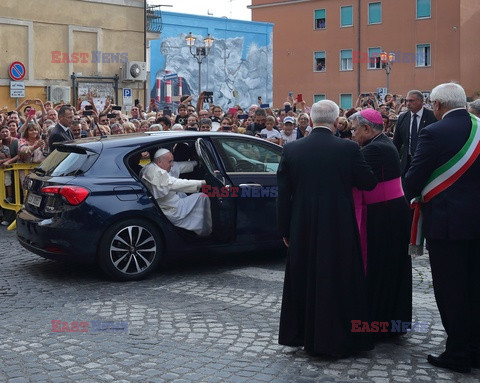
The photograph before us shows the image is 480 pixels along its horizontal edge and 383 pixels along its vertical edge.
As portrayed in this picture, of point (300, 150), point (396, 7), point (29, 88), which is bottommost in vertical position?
point (300, 150)

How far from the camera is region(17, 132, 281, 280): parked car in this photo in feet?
27.1

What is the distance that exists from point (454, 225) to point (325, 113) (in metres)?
1.24

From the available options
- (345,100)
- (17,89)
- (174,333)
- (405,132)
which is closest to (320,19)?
(345,100)

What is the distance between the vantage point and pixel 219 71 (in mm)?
53312

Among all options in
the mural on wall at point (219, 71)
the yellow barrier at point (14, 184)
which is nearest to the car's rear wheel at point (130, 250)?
the yellow barrier at point (14, 184)

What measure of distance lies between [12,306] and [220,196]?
102 inches

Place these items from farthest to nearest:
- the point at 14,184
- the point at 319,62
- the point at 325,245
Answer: the point at 319,62
the point at 14,184
the point at 325,245

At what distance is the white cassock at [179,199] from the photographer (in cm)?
875

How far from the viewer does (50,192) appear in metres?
8.38

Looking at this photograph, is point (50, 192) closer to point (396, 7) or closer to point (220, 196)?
point (220, 196)

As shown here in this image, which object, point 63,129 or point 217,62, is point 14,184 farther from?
point 217,62

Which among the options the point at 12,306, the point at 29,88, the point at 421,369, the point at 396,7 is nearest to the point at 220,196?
the point at 12,306

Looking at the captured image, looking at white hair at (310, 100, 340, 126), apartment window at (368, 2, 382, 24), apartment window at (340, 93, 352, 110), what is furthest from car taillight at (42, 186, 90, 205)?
apartment window at (368, 2, 382, 24)

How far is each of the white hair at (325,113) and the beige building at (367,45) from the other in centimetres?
4744
